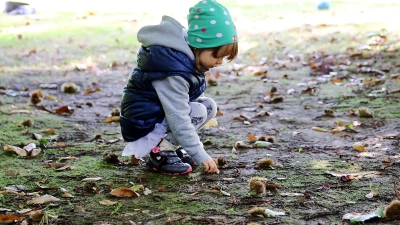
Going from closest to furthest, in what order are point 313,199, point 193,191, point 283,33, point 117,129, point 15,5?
1. point 313,199
2. point 193,191
3. point 117,129
4. point 283,33
5. point 15,5

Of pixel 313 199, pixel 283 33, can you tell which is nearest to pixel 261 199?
pixel 313 199

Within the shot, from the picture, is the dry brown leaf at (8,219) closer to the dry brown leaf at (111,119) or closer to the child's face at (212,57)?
the child's face at (212,57)

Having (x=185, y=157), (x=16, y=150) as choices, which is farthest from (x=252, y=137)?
(x=16, y=150)

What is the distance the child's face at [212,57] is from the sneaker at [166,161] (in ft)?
1.77

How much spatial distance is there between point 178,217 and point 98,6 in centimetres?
1273

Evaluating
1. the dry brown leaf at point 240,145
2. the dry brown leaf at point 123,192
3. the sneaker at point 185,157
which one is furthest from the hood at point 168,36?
the dry brown leaf at point 240,145

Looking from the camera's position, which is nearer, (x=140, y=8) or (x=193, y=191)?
(x=193, y=191)

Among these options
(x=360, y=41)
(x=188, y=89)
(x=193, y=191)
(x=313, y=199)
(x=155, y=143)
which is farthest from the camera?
(x=360, y=41)

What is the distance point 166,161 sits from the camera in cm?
297

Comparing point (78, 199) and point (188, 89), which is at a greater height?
point (188, 89)

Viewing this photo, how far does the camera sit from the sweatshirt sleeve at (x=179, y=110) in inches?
109

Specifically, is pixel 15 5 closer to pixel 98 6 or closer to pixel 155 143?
→ pixel 98 6

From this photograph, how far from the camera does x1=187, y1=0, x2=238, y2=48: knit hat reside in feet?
8.87

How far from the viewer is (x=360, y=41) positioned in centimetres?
808
